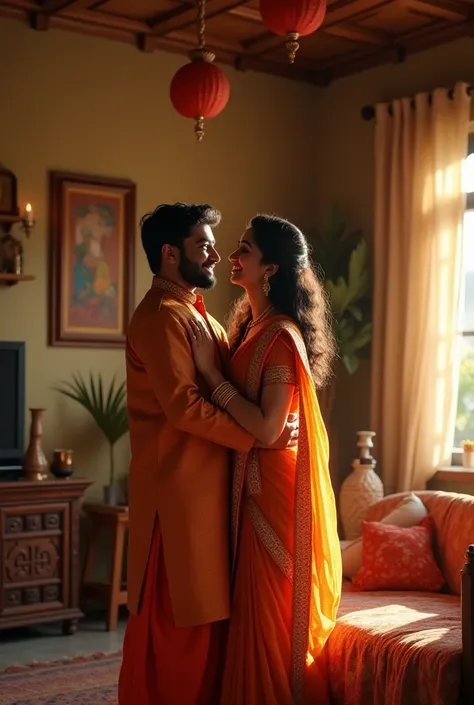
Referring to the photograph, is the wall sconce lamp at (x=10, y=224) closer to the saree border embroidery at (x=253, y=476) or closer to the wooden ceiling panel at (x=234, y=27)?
the wooden ceiling panel at (x=234, y=27)

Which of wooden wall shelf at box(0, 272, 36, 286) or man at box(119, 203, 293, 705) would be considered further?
wooden wall shelf at box(0, 272, 36, 286)

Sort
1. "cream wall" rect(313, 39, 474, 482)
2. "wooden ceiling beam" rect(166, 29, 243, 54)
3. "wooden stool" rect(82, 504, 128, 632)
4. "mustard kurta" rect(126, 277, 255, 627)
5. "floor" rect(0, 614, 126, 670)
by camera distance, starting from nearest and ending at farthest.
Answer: "mustard kurta" rect(126, 277, 255, 627) → "floor" rect(0, 614, 126, 670) → "wooden stool" rect(82, 504, 128, 632) → "wooden ceiling beam" rect(166, 29, 243, 54) → "cream wall" rect(313, 39, 474, 482)

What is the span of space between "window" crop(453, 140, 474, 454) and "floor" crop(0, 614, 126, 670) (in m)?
2.25

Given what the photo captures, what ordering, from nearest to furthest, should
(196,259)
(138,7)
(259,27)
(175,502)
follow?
(175,502) < (196,259) < (138,7) < (259,27)

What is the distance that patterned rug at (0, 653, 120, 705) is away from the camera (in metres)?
4.72

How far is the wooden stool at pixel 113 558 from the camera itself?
6.08 meters

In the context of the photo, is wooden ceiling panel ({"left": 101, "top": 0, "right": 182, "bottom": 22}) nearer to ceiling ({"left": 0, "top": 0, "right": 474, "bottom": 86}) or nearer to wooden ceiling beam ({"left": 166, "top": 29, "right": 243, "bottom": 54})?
ceiling ({"left": 0, "top": 0, "right": 474, "bottom": 86})

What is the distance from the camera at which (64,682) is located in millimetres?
5000

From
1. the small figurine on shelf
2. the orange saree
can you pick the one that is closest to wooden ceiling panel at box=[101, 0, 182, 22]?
the small figurine on shelf

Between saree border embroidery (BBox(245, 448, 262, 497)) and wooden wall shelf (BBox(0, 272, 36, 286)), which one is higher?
wooden wall shelf (BBox(0, 272, 36, 286))

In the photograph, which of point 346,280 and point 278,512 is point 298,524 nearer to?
point 278,512

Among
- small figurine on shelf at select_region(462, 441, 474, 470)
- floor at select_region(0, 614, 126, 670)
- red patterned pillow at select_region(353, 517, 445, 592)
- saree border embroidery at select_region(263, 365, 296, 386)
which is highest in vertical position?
saree border embroidery at select_region(263, 365, 296, 386)

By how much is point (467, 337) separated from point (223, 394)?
3.17 metres

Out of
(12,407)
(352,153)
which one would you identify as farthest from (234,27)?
(12,407)
